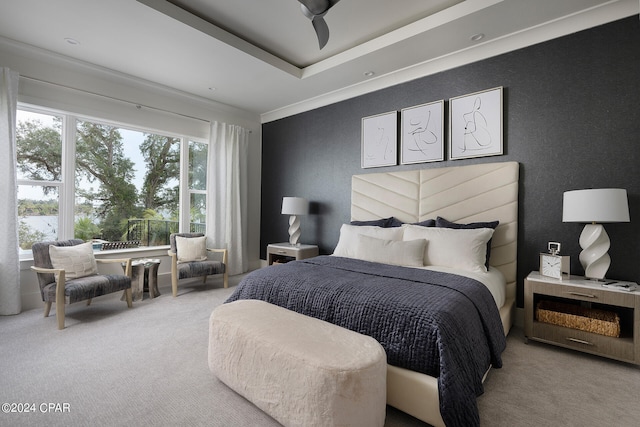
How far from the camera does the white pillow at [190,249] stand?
4172 mm

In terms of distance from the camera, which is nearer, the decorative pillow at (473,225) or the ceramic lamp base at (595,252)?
the ceramic lamp base at (595,252)

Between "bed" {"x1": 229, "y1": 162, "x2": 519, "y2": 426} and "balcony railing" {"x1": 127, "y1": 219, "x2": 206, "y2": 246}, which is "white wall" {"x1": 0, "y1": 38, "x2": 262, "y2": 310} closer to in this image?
"balcony railing" {"x1": 127, "y1": 219, "x2": 206, "y2": 246}

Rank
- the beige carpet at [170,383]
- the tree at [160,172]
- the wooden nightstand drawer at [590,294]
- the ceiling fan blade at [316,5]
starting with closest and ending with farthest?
the beige carpet at [170,383] < the ceiling fan blade at [316,5] < the wooden nightstand drawer at [590,294] < the tree at [160,172]

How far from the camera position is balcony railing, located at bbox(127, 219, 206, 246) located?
14.2 feet

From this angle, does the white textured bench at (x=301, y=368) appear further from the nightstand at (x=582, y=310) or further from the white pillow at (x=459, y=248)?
the nightstand at (x=582, y=310)

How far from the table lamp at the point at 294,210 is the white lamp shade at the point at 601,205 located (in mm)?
3153

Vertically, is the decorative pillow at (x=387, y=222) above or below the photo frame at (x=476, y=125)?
below

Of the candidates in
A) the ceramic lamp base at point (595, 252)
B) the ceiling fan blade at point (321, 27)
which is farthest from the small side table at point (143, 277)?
the ceramic lamp base at point (595, 252)

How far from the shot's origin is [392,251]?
3000 millimetres

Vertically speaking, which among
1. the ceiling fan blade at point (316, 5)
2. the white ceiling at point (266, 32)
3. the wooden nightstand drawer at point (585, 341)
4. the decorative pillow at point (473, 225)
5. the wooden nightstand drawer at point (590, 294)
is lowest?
the wooden nightstand drawer at point (585, 341)

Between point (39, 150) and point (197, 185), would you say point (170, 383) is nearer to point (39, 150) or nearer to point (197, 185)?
point (39, 150)

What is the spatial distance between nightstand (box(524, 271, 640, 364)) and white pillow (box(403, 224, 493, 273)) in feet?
1.42

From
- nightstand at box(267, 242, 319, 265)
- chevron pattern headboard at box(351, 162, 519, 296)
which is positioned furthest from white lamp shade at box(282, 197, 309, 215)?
chevron pattern headboard at box(351, 162, 519, 296)

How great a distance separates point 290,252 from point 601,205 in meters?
3.39
